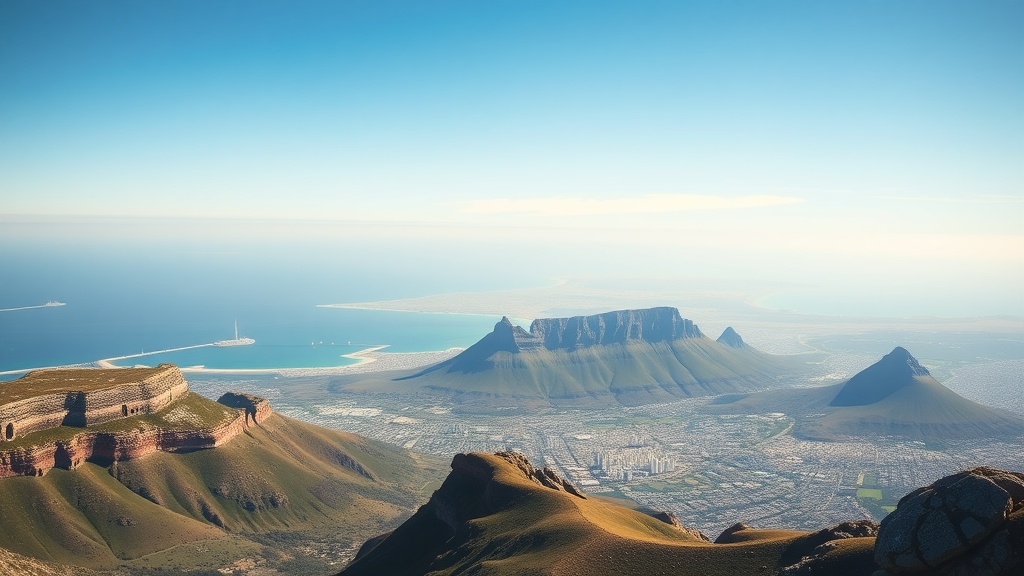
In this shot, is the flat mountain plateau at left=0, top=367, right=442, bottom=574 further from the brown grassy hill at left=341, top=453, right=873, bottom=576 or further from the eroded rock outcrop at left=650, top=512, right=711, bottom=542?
the eroded rock outcrop at left=650, top=512, right=711, bottom=542

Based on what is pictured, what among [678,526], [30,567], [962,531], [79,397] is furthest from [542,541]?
[79,397]

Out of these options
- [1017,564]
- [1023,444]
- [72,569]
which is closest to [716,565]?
[1017,564]

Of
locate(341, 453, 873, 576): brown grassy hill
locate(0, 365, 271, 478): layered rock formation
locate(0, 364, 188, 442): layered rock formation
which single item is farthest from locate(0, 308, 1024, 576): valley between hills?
locate(0, 364, 188, 442): layered rock formation

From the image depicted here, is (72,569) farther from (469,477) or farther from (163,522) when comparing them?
(469,477)

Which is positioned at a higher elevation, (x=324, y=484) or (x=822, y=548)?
(x=822, y=548)

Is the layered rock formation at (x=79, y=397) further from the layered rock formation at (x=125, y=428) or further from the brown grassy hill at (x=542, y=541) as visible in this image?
the brown grassy hill at (x=542, y=541)

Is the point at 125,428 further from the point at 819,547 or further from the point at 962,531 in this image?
the point at 962,531
